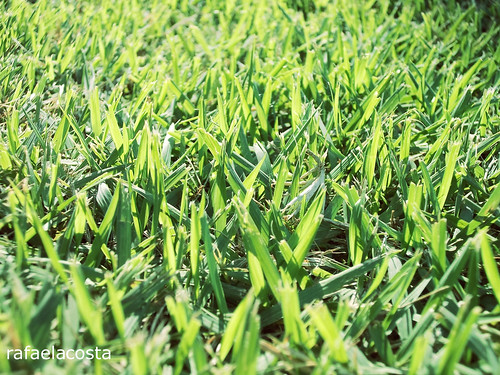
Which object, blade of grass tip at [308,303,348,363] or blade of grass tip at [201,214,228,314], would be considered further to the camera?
blade of grass tip at [201,214,228,314]

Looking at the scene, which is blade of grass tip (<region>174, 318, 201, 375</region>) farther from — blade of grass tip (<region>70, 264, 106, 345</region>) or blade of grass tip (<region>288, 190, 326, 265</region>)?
blade of grass tip (<region>288, 190, 326, 265</region>)

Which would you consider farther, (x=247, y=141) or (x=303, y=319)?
(x=247, y=141)

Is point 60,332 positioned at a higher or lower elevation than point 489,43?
lower

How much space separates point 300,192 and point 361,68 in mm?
725

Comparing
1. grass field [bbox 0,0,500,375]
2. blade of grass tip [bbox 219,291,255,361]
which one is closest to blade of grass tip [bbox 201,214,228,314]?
grass field [bbox 0,0,500,375]

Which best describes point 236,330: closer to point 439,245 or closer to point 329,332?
point 329,332

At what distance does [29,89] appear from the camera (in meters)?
1.68

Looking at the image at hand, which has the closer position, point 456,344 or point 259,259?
point 456,344

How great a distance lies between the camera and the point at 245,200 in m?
1.16

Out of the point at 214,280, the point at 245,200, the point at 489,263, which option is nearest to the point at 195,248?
the point at 214,280

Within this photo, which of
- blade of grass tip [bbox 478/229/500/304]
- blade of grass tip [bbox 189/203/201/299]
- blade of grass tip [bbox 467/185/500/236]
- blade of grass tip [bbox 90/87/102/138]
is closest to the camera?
blade of grass tip [bbox 478/229/500/304]

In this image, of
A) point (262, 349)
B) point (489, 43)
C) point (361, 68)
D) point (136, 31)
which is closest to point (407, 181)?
point (361, 68)

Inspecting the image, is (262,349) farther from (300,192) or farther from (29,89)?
(29,89)

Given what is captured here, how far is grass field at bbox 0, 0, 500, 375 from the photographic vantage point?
887 mm
